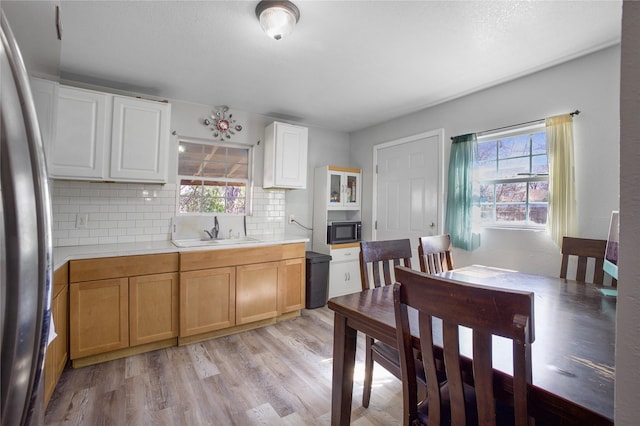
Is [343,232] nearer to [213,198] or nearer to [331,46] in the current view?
[213,198]

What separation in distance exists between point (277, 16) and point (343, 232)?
2.68m

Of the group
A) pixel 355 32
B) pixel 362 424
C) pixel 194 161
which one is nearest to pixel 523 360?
pixel 362 424

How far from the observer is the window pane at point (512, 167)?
2553mm

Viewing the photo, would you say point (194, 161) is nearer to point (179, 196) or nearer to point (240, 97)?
point (179, 196)

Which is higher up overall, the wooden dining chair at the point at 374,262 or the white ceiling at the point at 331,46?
the white ceiling at the point at 331,46

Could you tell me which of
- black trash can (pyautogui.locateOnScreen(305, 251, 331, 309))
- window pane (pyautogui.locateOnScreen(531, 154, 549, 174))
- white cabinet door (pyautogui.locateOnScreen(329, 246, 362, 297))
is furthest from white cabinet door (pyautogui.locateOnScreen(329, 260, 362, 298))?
window pane (pyautogui.locateOnScreen(531, 154, 549, 174))

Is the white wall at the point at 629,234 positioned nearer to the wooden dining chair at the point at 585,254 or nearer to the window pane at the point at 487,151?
the wooden dining chair at the point at 585,254

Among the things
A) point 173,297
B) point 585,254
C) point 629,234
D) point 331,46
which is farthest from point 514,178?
point 173,297

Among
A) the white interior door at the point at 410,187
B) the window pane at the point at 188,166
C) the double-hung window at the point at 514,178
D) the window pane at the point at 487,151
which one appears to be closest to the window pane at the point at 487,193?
the double-hung window at the point at 514,178

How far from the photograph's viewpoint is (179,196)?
10.5 ft

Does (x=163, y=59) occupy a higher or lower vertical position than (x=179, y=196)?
higher

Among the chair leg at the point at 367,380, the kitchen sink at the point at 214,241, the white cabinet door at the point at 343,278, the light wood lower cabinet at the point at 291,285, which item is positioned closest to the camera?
the chair leg at the point at 367,380

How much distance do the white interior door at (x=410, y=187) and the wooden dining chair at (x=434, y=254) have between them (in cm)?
104

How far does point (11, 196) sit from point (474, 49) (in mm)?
2570
